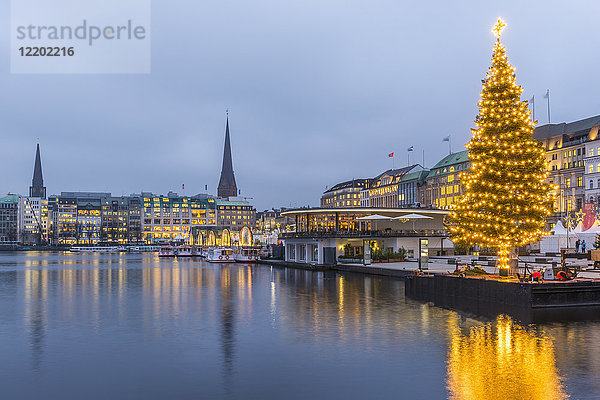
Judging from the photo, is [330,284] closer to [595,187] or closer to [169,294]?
[169,294]

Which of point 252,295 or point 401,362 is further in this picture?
point 252,295

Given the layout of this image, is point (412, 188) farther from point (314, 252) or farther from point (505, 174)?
point (505, 174)

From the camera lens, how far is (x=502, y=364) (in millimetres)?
23094

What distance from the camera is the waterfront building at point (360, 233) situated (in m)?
88.8

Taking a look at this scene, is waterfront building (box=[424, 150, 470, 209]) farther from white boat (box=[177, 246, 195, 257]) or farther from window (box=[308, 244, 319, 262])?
white boat (box=[177, 246, 195, 257])

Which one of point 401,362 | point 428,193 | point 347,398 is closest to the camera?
point 347,398

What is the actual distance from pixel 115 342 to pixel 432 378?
16.6 meters

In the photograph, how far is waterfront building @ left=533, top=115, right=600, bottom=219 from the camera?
10225 cm

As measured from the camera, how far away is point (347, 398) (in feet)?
62.5

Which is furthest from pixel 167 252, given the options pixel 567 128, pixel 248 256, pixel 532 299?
pixel 532 299

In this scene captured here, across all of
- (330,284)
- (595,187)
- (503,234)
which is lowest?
(330,284)

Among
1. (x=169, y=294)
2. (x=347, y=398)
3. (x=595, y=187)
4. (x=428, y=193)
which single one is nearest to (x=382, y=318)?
(x=347, y=398)

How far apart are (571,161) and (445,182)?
146 feet

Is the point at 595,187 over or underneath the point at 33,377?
over
